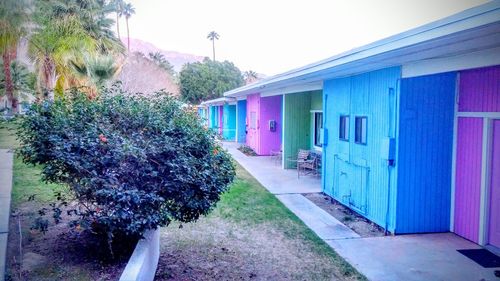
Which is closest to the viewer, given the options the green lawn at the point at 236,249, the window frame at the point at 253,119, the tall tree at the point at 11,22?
the green lawn at the point at 236,249

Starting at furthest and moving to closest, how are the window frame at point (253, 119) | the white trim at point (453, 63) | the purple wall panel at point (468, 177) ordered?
the window frame at point (253, 119) → the purple wall panel at point (468, 177) → the white trim at point (453, 63)

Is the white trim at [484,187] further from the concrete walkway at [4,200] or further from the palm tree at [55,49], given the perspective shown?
the palm tree at [55,49]

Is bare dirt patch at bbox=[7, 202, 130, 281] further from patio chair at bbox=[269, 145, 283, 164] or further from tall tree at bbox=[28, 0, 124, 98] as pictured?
patio chair at bbox=[269, 145, 283, 164]

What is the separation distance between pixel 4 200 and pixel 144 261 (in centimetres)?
588

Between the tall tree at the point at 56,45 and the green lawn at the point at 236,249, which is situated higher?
the tall tree at the point at 56,45

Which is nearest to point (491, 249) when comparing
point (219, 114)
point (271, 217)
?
point (271, 217)

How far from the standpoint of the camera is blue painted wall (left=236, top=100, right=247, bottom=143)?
24.6 m

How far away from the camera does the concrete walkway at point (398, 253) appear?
5.31 m

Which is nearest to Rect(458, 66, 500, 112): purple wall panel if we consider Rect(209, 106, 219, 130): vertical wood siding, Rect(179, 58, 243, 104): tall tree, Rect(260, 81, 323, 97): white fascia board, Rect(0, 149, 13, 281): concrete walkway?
Rect(260, 81, 323, 97): white fascia board

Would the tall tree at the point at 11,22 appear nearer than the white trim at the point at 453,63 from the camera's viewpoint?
No

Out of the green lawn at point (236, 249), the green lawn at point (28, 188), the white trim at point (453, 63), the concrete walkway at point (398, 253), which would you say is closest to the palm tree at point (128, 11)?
the green lawn at point (28, 188)

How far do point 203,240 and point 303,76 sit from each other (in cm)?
509

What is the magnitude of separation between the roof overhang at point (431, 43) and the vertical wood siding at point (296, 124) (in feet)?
20.6

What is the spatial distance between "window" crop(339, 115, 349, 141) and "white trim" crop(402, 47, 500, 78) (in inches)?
101
